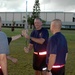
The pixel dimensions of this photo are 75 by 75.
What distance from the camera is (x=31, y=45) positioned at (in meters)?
7.66

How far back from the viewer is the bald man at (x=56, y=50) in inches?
202

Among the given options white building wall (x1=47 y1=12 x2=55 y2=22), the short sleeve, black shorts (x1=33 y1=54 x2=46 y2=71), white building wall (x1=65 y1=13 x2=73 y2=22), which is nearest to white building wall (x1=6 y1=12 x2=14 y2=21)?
white building wall (x1=47 y1=12 x2=55 y2=22)

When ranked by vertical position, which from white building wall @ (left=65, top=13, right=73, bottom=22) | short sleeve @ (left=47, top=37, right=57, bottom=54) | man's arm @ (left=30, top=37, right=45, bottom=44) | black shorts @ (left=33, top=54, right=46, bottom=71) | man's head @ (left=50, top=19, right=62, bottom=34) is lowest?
white building wall @ (left=65, top=13, right=73, bottom=22)

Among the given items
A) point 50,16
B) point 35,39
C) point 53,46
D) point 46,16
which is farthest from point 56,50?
point 50,16

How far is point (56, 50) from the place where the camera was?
16.9ft

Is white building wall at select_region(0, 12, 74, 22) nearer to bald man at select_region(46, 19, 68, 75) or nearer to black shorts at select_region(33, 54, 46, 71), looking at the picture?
black shorts at select_region(33, 54, 46, 71)

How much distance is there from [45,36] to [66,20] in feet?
465

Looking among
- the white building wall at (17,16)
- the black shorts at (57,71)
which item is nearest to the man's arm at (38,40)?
the black shorts at (57,71)

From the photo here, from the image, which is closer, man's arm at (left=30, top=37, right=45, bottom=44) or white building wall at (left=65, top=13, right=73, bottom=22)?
man's arm at (left=30, top=37, right=45, bottom=44)

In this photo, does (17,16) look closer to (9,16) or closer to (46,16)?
(9,16)

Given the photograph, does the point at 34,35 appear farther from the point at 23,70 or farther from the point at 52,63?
the point at 23,70

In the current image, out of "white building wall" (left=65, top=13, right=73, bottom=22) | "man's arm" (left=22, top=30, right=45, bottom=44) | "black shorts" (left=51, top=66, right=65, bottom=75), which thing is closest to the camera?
"black shorts" (left=51, top=66, right=65, bottom=75)

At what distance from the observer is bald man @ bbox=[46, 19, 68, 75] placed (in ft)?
16.9

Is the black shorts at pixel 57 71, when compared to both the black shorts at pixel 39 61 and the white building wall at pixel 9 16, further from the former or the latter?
the white building wall at pixel 9 16
